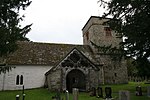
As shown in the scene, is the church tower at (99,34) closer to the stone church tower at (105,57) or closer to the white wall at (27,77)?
the stone church tower at (105,57)

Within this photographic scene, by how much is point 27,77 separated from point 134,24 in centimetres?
1878

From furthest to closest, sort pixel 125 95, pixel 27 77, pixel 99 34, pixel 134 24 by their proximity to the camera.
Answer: pixel 99 34
pixel 27 77
pixel 134 24
pixel 125 95

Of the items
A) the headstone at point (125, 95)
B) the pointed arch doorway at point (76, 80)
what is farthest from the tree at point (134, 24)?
the pointed arch doorway at point (76, 80)

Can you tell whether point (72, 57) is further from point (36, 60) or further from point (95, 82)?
point (36, 60)

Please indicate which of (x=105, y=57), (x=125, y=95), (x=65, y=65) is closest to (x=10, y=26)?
(x=65, y=65)

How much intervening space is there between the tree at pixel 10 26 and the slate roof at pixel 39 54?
10.4m

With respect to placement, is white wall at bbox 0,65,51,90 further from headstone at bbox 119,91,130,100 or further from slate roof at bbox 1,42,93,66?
headstone at bbox 119,91,130,100

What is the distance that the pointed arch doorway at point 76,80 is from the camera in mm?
25991

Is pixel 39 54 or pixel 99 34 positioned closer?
pixel 39 54

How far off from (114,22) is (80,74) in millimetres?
10521

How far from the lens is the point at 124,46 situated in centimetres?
1847

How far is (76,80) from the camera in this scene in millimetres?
26906

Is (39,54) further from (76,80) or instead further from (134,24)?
(134,24)

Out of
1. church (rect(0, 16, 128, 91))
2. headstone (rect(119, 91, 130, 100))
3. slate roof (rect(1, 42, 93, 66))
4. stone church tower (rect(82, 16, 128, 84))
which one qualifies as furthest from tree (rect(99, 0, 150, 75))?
stone church tower (rect(82, 16, 128, 84))
